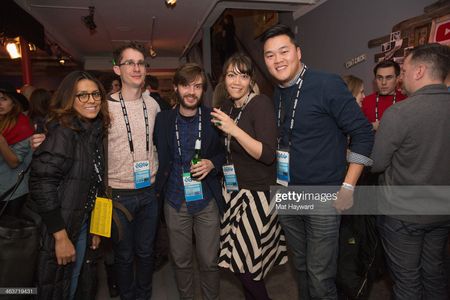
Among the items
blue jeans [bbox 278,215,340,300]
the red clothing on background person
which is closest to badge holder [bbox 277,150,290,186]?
blue jeans [bbox 278,215,340,300]

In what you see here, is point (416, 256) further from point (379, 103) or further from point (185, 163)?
point (379, 103)

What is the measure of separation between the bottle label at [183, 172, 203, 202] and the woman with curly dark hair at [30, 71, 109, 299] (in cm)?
49

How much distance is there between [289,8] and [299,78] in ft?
14.0

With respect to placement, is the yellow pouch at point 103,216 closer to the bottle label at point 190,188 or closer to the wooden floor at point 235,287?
the bottle label at point 190,188

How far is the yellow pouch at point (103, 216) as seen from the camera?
176 centimetres

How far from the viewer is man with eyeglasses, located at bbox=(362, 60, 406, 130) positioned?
297 cm

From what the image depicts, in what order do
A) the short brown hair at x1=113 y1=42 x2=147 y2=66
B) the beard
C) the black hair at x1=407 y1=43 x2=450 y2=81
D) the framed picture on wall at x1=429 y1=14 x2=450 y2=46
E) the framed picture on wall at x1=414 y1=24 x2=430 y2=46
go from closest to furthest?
the black hair at x1=407 y1=43 x2=450 y2=81 → the beard → the short brown hair at x1=113 y1=42 x2=147 y2=66 → the framed picture on wall at x1=429 y1=14 x2=450 y2=46 → the framed picture on wall at x1=414 y1=24 x2=430 y2=46

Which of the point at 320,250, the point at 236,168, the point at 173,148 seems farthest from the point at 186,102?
the point at 320,250

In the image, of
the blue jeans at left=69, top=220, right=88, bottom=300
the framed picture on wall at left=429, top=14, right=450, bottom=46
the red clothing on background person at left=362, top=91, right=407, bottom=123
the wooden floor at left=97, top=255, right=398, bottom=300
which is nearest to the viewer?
the blue jeans at left=69, top=220, right=88, bottom=300

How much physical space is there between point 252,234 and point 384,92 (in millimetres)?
2197

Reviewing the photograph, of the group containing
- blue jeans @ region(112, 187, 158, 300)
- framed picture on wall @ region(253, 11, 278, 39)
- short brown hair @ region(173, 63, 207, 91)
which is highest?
framed picture on wall @ region(253, 11, 278, 39)

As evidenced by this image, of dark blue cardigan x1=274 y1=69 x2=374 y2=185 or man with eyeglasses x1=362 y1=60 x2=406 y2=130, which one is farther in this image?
man with eyeglasses x1=362 y1=60 x2=406 y2=130

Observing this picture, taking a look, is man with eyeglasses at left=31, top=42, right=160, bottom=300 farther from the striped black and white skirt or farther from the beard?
the striped black and white skirt

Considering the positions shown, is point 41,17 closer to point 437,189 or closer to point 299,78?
point 299,78
